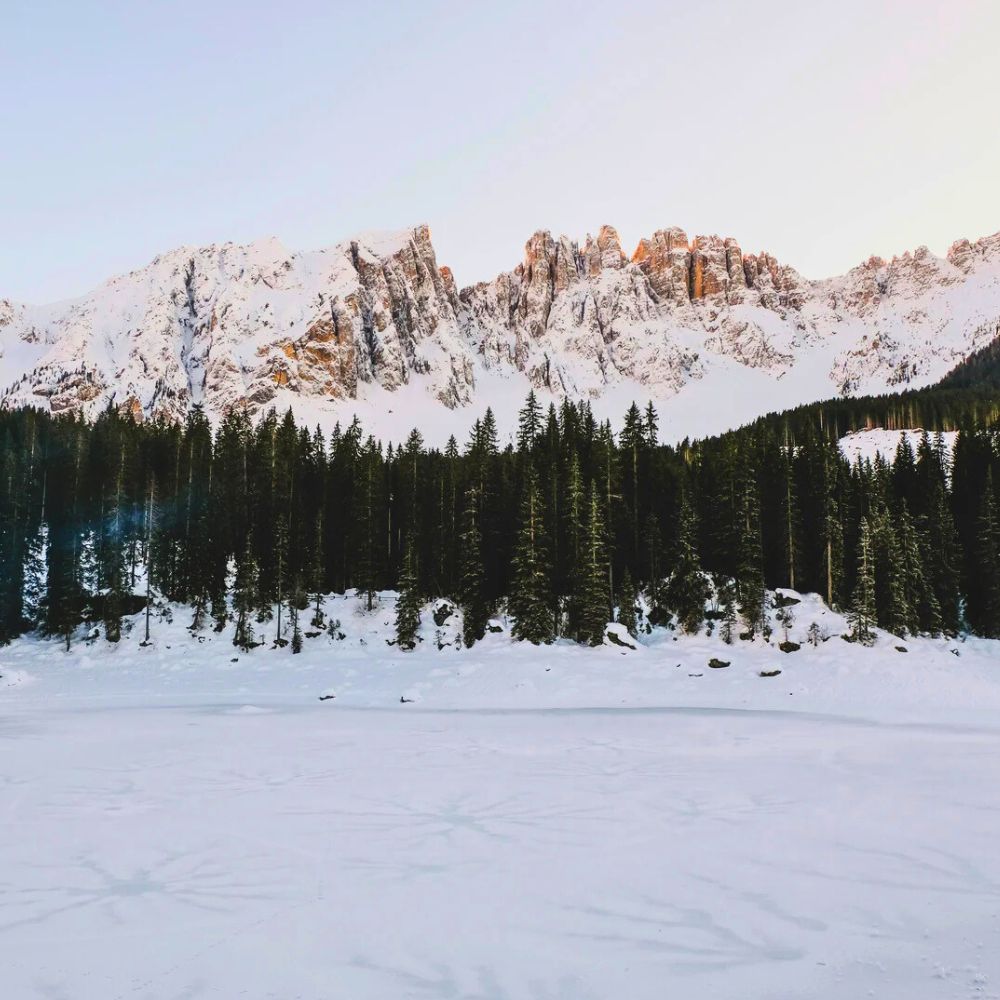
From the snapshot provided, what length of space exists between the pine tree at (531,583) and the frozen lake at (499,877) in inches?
1063

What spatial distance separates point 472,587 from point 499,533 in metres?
8.06

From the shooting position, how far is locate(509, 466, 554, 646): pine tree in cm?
4269

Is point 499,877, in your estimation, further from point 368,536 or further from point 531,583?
point 368,536

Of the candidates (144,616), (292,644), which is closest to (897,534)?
(292,644)

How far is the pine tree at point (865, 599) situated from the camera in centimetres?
3803

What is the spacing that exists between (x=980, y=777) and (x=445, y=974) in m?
13.2

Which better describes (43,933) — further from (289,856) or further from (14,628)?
(14,628)

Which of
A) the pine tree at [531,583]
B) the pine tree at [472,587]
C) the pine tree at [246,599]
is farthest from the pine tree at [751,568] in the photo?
the pine tree at [246,599]

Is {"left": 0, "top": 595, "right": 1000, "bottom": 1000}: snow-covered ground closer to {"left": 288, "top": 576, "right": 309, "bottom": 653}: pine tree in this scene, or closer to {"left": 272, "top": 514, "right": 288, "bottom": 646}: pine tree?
{"left": 288, "top": 576, "right": 309, "bottom": 653}: pine tree

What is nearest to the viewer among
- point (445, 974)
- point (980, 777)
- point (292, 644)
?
point (445, 974)

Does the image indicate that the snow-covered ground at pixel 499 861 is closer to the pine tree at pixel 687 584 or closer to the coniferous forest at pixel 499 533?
the pine tree at pixel 687 584

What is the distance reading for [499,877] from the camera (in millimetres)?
7570

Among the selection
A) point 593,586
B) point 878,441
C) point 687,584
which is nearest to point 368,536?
point 593,586

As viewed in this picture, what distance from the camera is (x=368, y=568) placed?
5200 cm
